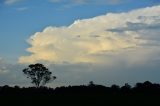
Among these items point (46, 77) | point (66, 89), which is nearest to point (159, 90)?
point (66, 89)

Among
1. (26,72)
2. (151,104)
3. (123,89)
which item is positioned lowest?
(151,104)

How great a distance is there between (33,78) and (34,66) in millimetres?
3710

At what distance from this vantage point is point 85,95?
88.2 metres


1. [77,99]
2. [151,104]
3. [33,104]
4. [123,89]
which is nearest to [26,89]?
[123,89]

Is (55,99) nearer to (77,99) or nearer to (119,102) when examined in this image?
(77,99)

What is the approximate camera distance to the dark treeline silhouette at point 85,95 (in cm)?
7488

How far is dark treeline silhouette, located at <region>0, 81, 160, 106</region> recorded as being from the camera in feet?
246

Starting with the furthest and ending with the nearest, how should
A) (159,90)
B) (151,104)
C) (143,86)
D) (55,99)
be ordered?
(143,86) < (159,90) < (55,99) < (151,104)

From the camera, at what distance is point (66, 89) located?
108500 millimetres

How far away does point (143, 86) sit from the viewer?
112 metres

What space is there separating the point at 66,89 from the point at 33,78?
2760cm

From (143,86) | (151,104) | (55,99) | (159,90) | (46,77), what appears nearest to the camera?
(151,104)

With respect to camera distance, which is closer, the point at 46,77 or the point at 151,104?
the point at 151,104

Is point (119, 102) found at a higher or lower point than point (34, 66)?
lower
